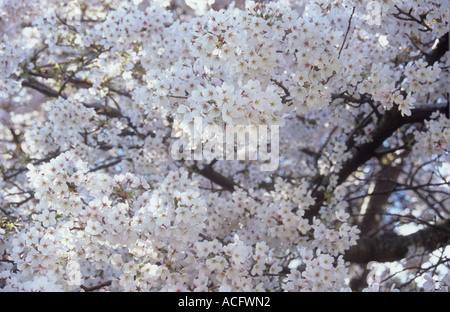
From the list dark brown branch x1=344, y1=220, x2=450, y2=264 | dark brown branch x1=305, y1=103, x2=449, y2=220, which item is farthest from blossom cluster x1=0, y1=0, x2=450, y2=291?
dark brown branch x1=344, y1=220, x2=450, y2=264

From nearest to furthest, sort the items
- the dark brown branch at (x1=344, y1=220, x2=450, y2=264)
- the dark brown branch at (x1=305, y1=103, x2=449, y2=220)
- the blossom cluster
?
the blossom cluster → the dark brown branch at (x1=305, y1=103, x2=449, y2=220) → the dark brown branch at (x1=344, y1=220, x2=450, y2=264)

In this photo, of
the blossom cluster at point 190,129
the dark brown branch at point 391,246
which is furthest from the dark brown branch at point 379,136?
the dark brown branch at point 391,246

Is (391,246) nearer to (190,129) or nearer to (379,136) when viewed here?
(379,136)

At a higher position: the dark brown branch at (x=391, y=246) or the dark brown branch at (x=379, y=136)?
the dark brown branch at (x=379, y=136)

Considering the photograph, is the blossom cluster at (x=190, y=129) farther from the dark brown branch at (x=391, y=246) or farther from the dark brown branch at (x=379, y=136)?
the dark brown branch at (x=391, y=246)

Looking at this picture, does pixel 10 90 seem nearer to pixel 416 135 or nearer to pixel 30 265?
pixel 30 265

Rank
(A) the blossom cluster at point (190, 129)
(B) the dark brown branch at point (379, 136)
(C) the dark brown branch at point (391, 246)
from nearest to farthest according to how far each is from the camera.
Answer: (A) the blossom cluster at point (190, 129) → (B) the dark brown branch at point (379, 136) → (C) the dark brown branch at point (391, 246)

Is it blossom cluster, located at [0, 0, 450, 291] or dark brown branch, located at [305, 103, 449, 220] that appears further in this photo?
dark brown branch, located at [305, 103, 449, 220]

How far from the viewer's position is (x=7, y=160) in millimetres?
4875

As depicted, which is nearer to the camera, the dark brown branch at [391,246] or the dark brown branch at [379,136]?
the dark brown branch at [379,136]

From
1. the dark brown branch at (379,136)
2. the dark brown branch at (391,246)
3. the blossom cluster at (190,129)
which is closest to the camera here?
the blossom cluster at (190,129)

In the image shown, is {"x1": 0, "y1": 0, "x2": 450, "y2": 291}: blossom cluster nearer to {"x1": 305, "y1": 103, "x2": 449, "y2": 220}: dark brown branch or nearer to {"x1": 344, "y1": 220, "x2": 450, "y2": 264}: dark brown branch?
{"x1": 305, "y1": 103, "x2": 449, "y2": 220}: dark brown branch

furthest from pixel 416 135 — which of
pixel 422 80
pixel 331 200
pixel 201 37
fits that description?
pixel 201 37

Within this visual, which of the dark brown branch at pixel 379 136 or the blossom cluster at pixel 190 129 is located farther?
the dark brown branch at pixel 379 136
